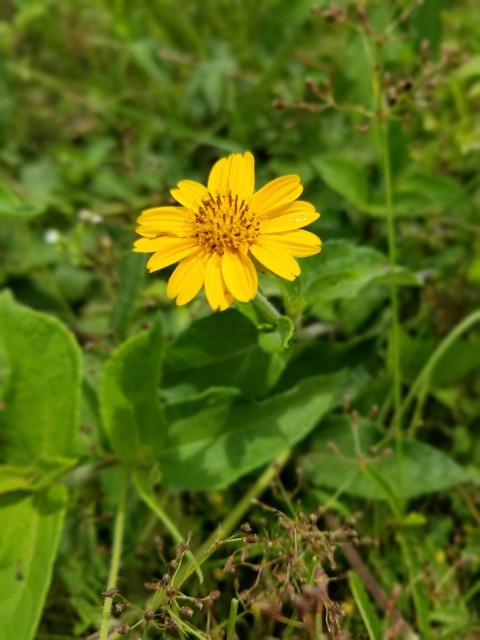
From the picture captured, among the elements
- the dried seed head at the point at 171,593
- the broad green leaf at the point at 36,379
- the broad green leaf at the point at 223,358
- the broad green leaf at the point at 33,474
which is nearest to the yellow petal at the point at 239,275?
the broad green leaf at the point at 223,358

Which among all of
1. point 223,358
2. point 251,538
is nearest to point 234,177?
point 223,358

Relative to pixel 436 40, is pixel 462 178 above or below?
below

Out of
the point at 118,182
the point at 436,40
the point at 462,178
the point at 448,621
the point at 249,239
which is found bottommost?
the point at 448,621

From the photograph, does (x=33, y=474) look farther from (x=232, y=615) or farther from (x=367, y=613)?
(x=367, y=613)

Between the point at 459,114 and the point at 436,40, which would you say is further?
the point at 459,114

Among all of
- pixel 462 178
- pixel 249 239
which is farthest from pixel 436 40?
pixel 249 239

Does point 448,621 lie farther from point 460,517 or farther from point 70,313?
point 70,313

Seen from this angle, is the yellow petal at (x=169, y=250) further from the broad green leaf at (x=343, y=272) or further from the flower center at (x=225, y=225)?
the broad green leaf at (x=343, y=272)
